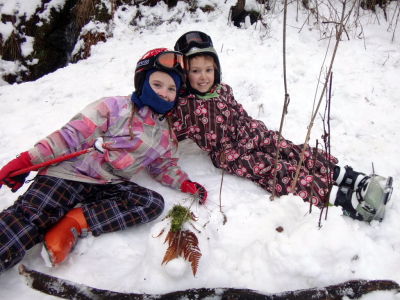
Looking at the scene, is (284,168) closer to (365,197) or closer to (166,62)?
(365,197)

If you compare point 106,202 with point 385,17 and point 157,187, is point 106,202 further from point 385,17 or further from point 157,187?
point 385,17

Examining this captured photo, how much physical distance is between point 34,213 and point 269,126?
7.77ft

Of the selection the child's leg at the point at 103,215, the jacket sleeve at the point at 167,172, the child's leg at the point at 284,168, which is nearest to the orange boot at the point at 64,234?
the child's leg at the point at 103,215

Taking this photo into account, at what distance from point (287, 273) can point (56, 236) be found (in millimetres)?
1408

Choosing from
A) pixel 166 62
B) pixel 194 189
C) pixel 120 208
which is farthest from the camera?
pixel 194 189

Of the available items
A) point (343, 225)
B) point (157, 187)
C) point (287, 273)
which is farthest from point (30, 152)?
point (343, 225)

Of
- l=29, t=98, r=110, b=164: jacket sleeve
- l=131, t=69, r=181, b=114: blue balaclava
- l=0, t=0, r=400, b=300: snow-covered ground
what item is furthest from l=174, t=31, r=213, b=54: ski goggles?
l=0, t=0, r=400, b=300: snow-covered ground

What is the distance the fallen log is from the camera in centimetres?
121

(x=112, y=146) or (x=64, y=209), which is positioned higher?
(x=112, y=146)

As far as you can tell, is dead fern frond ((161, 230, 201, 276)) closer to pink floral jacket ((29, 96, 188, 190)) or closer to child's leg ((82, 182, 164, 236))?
child's leg ((82, 182, 164, 236))

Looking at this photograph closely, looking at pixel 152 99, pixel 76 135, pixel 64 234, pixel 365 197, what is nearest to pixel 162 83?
pixel 152 99

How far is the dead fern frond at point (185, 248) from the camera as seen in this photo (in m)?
1.23

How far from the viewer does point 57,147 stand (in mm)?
1771

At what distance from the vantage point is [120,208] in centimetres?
185
